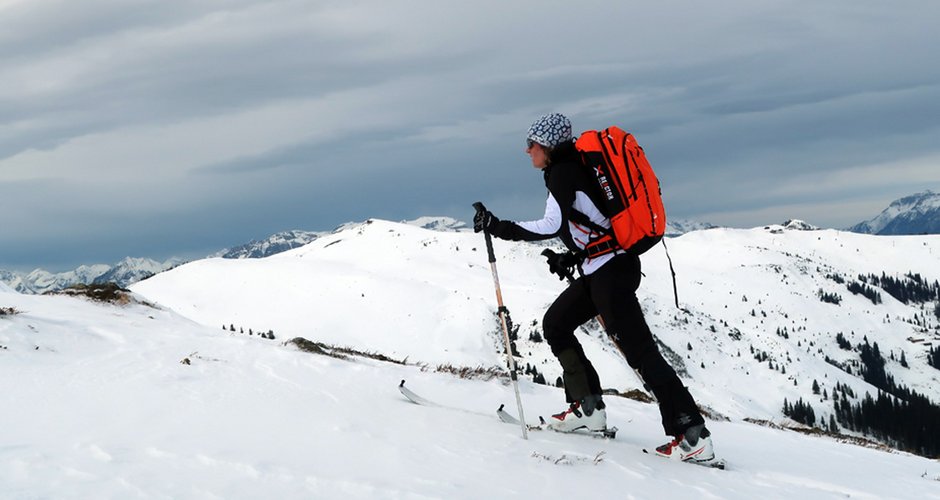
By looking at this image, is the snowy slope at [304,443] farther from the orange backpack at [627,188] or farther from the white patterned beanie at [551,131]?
the white patterned beanie at [551,131]

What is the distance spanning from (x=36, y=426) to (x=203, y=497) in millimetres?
2943

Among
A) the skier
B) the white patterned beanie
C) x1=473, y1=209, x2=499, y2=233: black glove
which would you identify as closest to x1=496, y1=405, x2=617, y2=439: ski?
the skier

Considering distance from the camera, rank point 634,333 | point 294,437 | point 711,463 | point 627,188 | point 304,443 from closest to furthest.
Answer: point 304,443, point 294,437, point 627,188, point 634,333, point 711,463

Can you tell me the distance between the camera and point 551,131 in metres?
8.12

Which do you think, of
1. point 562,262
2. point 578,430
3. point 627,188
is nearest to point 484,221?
point 562,262

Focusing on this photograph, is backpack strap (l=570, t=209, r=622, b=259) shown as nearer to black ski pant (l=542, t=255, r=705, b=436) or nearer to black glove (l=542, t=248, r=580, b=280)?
black ski pant (l=542, t=255, r=705, b=436)

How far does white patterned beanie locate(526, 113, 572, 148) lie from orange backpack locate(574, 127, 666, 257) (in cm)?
35

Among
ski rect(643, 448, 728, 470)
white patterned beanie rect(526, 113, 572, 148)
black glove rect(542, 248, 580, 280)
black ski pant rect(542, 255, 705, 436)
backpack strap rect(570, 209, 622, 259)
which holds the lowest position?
ski rect(643, 448, 728, 470)

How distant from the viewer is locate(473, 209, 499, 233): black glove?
8500 mm

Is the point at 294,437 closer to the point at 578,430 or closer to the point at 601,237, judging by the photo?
the point at 578,430

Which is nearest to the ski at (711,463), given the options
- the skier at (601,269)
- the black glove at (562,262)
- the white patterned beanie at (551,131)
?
the skier at (601,269)

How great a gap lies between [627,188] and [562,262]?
1426 mm

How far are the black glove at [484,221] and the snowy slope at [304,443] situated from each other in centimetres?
261

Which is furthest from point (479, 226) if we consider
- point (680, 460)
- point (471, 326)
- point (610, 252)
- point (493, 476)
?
point (471, 326)
